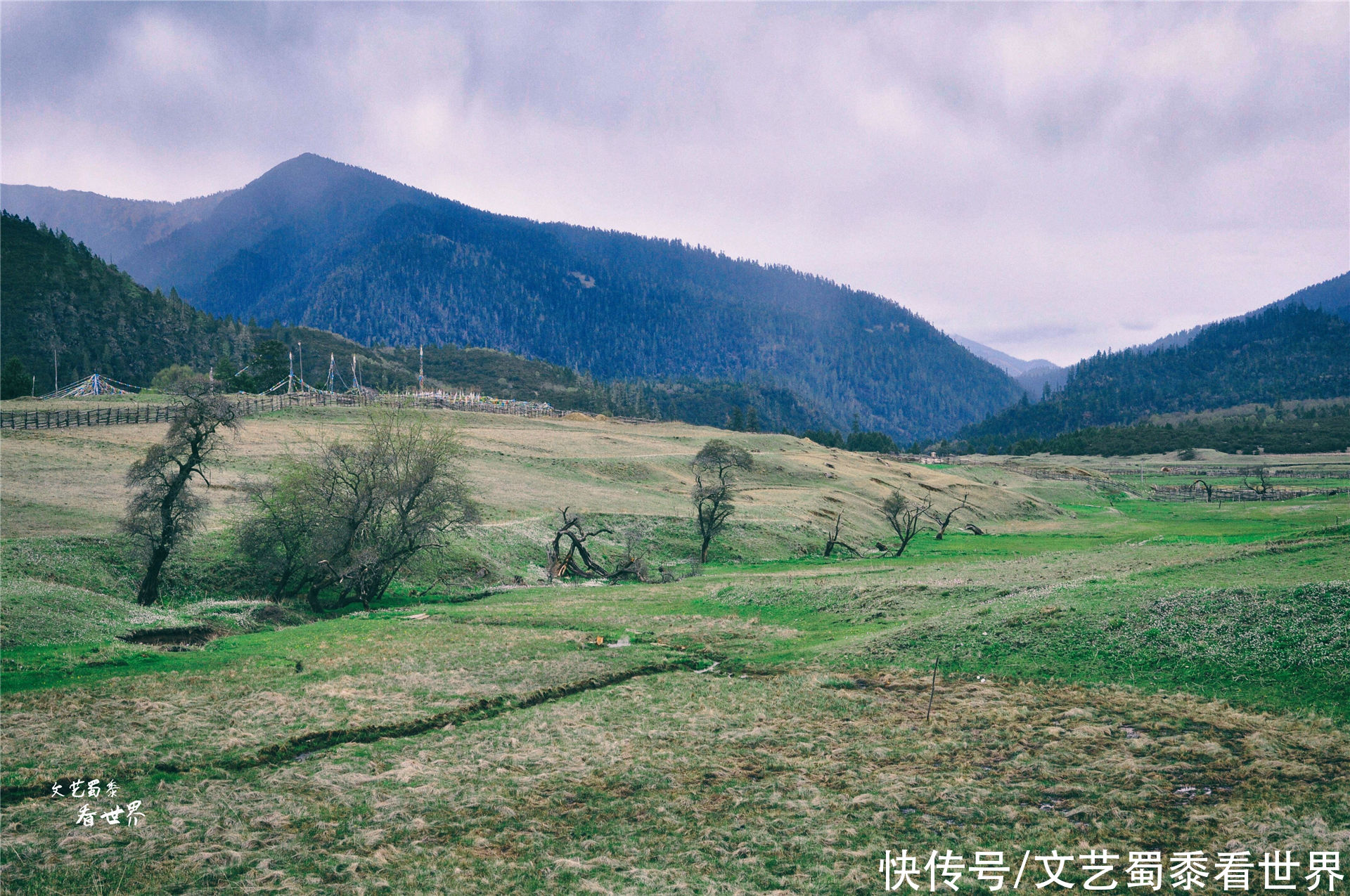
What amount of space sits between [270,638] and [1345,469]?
166 meters

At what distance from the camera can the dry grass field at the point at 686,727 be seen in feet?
35.0

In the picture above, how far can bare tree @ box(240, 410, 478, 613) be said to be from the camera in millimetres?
37562

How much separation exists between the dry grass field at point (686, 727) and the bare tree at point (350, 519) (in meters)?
3.60

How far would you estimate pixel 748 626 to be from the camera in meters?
28.8

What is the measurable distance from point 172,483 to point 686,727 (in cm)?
2880

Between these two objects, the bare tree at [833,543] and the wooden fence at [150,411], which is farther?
the wooden fence at [150,411]

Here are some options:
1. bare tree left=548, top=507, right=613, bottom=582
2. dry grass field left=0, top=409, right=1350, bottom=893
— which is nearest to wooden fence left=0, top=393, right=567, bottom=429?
bare tree left=548, top=507, right=613, bottom=582

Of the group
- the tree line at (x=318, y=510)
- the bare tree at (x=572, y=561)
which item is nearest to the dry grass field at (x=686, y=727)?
the tree line at (x=318, y=510)

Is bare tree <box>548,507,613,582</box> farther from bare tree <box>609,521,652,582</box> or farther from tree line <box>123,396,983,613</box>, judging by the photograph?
tree line <box>123,396,983,613</box>

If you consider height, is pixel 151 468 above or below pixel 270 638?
above

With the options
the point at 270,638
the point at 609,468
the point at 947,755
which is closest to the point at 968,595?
the point at 947,755

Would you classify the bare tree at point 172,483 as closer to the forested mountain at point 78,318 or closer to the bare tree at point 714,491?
the bare tree at point 714,491

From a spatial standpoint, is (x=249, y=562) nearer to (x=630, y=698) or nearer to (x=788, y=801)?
(x=630, y=698)

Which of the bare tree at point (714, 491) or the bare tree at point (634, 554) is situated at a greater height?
the bare tree at point (714, 491)
